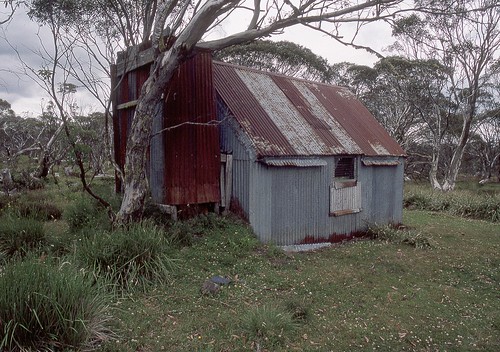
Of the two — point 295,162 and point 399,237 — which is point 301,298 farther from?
point 399,237

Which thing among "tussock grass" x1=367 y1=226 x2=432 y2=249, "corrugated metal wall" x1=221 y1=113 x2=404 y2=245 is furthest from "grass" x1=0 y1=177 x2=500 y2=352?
"corrugated metal wall" x1=221 y1=113 x2=404 y2=245

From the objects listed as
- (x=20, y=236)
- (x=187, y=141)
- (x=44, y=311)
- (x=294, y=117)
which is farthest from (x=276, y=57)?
(x=44, y=311)

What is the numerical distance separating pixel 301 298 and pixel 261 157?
12.8 feet

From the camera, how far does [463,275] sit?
9.30m

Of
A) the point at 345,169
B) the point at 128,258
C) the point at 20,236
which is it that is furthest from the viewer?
the point at 345,169

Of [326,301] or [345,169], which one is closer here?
[326,301]

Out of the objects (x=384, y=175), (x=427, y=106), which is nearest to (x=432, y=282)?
(x=384, y=175)

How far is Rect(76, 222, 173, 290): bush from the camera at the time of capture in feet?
22.7

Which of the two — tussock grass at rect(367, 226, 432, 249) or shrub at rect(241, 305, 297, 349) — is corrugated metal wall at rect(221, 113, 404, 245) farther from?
shrub at rect(241, 305, 297, 349)

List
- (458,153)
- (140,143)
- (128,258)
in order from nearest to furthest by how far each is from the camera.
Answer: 1. (128,258)
2. (140,143)
3. (458,153)

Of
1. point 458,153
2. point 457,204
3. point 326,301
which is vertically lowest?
point 457,204

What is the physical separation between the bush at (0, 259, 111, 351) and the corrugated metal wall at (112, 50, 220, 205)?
16.6 feet

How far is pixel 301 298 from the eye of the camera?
722cm

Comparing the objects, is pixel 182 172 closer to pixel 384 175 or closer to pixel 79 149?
pixel 79 149
